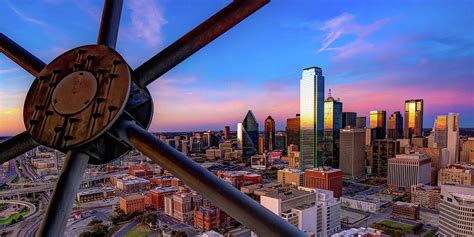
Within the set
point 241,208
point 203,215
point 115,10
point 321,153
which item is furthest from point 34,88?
point 321,153

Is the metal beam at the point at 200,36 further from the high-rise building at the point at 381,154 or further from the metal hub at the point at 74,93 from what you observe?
the high-rise building at the point at 381,154

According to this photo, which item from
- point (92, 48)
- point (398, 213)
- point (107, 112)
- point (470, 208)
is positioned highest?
point (92, 48)

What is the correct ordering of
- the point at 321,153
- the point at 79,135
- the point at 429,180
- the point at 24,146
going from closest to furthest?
the point at 79,135
the point at 24,146
the point at 429,180
the point at 321,153

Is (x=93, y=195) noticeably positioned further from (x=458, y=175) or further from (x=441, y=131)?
(x=441, y=131)

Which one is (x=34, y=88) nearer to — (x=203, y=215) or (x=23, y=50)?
(x=23, y=50)

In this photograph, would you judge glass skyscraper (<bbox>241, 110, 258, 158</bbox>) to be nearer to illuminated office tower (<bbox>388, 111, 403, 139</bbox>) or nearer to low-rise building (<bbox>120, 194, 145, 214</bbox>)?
illuminated office tower (<bbox>388, 111, 403, 139</bbox>)

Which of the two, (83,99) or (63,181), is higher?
(83,99)
